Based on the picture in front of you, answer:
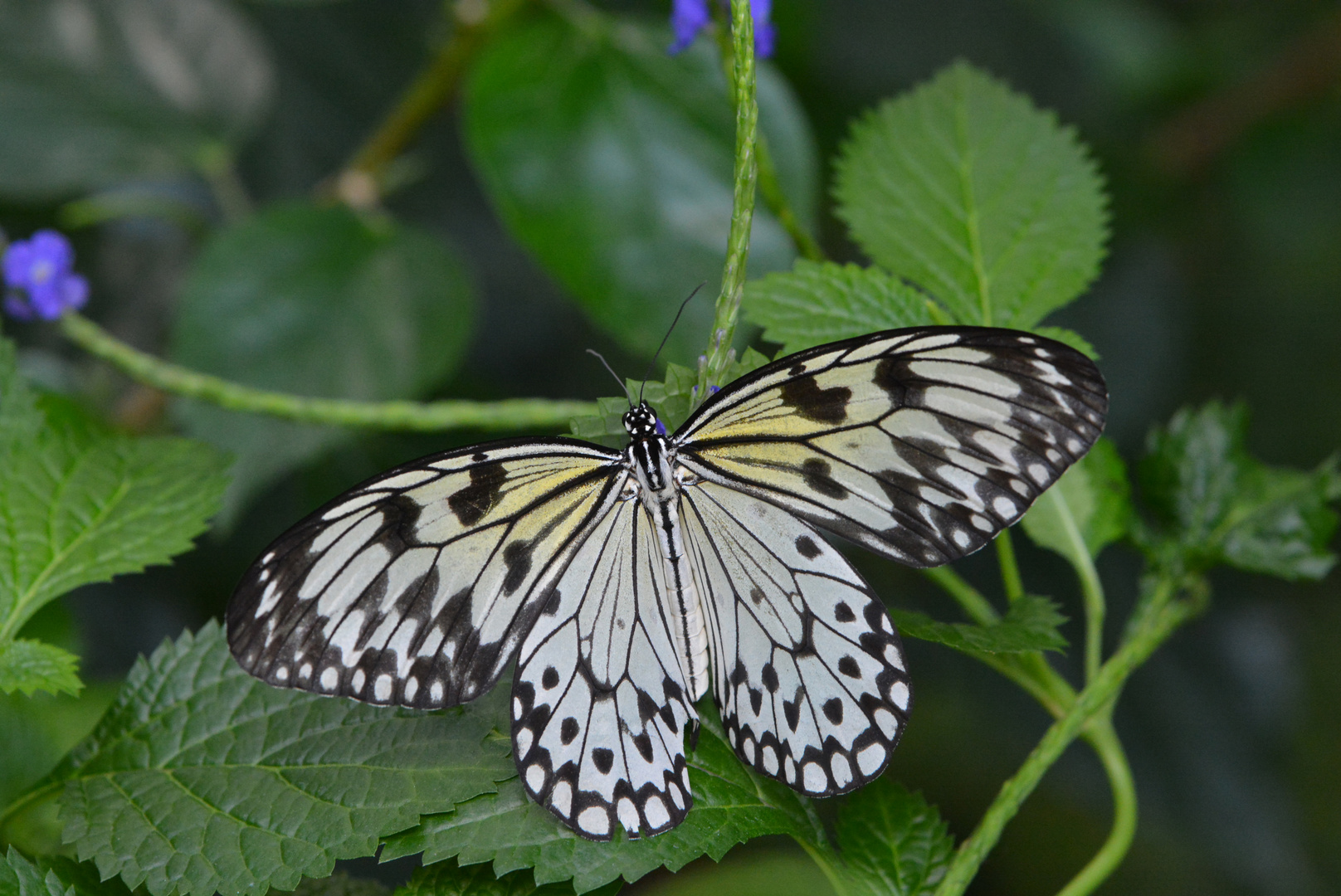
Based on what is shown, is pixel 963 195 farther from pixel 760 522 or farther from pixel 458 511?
pixel 458 511

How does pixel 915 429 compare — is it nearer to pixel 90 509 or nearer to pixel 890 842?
pixel 890 842

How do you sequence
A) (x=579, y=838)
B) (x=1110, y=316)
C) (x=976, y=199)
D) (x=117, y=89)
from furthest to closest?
(x=1110, y=316) < (x=117, y=89) < (x=976, y=199) < (x=579, y=838)

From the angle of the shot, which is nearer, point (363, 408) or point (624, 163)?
point (363, 408)

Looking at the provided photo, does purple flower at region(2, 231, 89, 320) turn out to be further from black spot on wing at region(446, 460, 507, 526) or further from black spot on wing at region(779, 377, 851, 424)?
black spot on wing at region(779, 377, 851, 424)

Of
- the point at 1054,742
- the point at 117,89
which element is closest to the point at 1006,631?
the point at 1054,742

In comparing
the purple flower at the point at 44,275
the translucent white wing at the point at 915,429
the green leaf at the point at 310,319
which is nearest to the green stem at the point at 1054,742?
the translucent white wing at the point at 915,429

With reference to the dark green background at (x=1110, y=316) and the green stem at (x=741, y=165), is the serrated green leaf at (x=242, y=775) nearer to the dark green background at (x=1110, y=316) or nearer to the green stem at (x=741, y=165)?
the green stem at (x=741, y=165)
